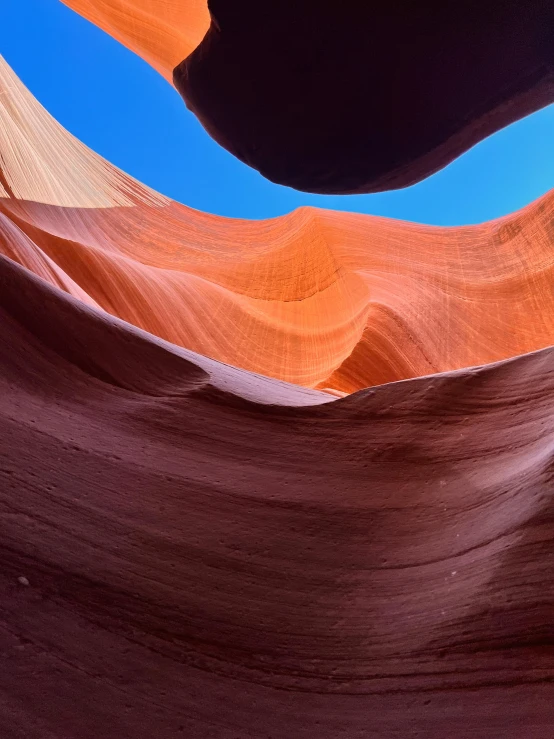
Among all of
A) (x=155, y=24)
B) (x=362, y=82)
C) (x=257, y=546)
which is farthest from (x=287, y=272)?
(x=257, y=546)

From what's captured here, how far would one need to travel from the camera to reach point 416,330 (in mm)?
7207

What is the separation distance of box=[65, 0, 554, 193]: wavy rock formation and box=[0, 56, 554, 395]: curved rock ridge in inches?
119

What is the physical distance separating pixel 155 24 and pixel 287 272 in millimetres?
3503

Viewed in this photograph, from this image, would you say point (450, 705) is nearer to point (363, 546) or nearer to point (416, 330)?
point (363, 546)

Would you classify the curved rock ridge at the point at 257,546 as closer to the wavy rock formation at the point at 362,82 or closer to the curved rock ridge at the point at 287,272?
the wavy rock formation at the point at 362,82

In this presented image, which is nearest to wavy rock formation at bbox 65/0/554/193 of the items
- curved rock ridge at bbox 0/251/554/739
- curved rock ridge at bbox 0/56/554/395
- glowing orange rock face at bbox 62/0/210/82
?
curved rock ridge at bbox 0/251/554/739

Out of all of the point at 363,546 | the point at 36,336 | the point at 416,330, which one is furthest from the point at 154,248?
the point at 363,546

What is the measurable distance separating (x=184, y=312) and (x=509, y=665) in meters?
5.80

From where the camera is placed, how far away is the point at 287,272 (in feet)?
29.1

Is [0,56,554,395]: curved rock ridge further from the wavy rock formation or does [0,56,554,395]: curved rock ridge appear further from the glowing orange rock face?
the wavy rock formation

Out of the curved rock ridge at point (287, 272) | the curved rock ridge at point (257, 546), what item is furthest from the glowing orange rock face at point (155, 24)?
the curved rock ridge at point (257, 546)

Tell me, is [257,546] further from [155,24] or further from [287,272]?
[287,272]

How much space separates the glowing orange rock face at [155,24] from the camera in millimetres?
5570

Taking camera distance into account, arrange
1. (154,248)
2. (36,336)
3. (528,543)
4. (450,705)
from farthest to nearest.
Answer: (154,248), (36,336), (528,543), (450,705)
